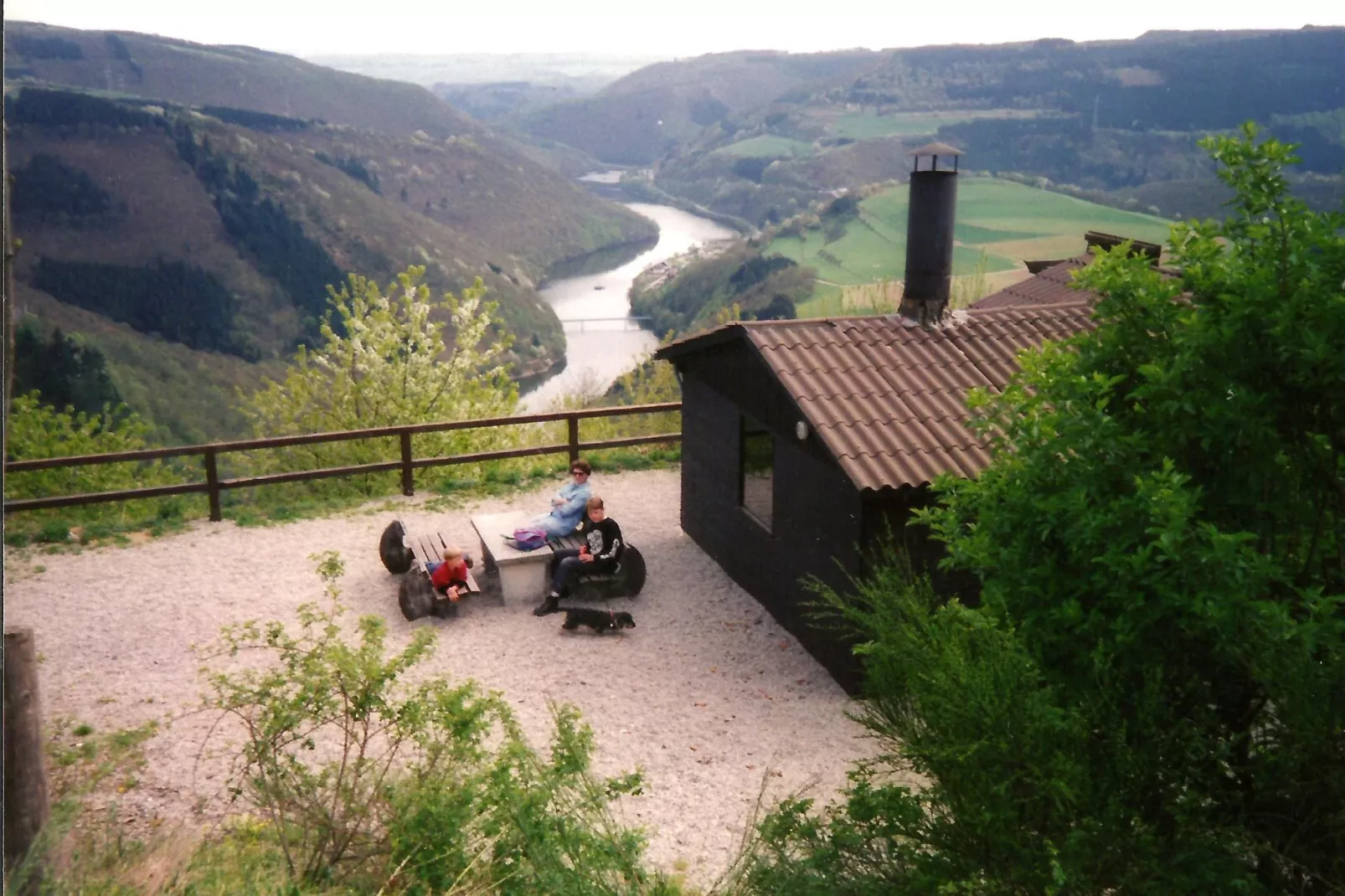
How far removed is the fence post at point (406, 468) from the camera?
1489 centimetres

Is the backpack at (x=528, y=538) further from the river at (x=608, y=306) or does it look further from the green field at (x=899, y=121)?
the green field at (x=899, y=121)

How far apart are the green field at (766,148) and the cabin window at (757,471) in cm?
15007

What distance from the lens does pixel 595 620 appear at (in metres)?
10.7

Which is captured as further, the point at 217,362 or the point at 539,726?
the point at 217,362

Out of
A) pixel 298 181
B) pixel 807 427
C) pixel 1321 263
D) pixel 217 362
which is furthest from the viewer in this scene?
pixel 298 181

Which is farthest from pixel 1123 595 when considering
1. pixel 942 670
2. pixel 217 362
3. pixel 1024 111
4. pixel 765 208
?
pixel 1024 111

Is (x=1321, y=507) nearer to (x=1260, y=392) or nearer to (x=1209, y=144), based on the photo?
(x=1260, y=392)

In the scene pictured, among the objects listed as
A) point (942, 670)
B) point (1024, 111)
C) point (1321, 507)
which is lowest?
point (942, 670)

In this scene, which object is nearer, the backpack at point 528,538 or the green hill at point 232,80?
the backpack at point 528,538

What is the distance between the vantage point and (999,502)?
4965 millimetres

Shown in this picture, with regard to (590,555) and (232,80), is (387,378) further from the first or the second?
(232,80)

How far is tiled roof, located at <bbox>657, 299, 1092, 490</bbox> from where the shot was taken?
9.58m

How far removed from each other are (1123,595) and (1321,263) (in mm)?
1488

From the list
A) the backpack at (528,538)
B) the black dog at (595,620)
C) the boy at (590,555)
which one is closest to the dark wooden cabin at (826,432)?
the boy at (590,555)
